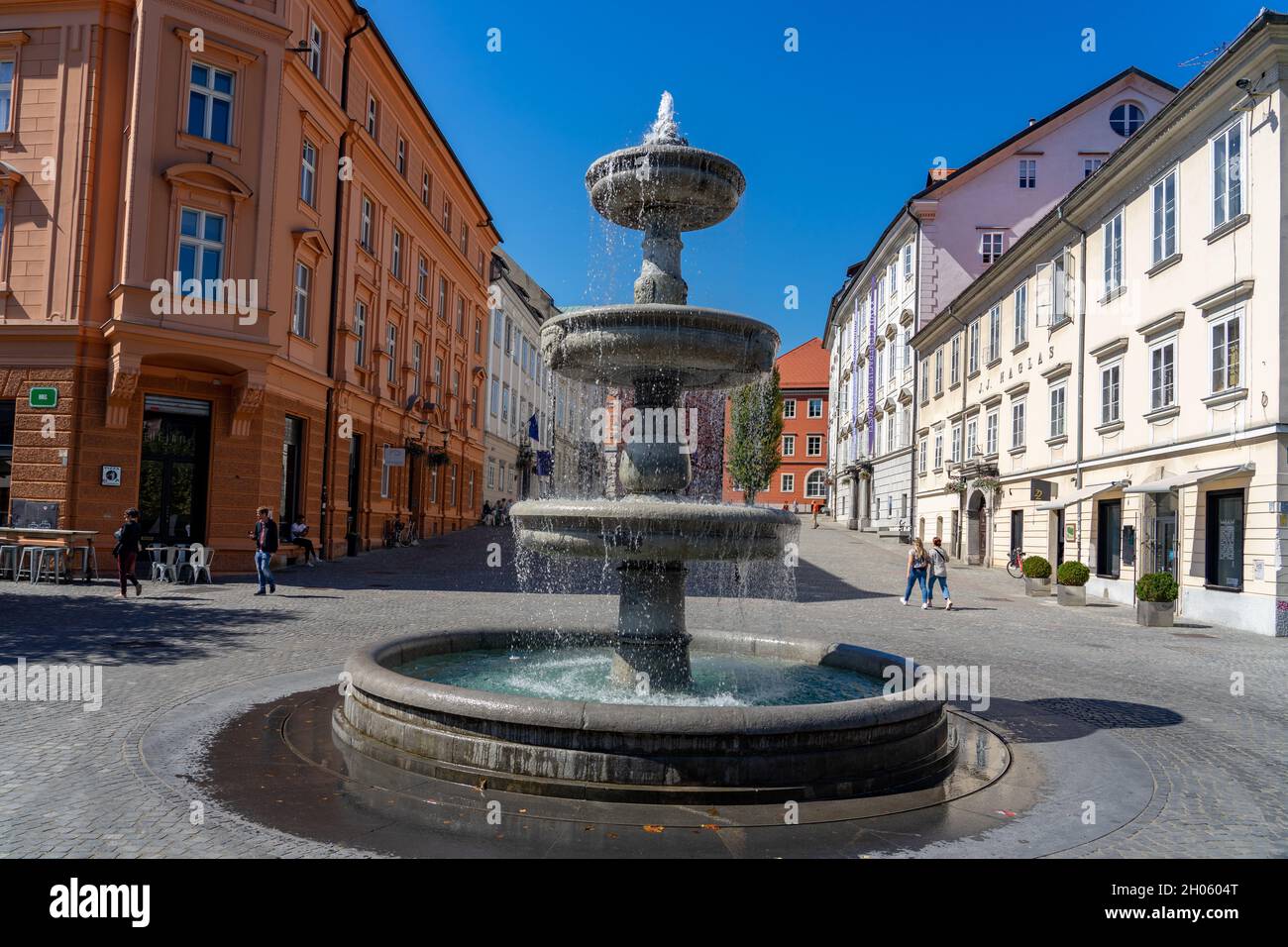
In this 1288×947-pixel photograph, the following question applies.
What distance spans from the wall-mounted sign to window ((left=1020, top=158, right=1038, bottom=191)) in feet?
128

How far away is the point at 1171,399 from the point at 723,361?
17.8 m

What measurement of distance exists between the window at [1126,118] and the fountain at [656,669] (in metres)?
38.6

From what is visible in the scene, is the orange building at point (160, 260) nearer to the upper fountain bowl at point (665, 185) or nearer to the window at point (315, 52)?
the window at point (315, 52)

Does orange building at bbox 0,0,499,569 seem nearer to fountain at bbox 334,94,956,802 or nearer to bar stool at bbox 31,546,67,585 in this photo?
bar stool at bbox 31,546,67,585

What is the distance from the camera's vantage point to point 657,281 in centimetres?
771

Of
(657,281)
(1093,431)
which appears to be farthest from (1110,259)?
(657,281)

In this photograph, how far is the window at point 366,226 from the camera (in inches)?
1127

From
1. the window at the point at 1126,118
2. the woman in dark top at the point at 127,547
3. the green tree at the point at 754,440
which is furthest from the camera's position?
the green tree at the point at 754,440

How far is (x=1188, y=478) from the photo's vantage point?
60.5ft

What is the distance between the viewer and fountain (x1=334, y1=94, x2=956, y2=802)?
521 cm

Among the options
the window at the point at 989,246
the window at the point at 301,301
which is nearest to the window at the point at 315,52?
the window at the point at 301,301

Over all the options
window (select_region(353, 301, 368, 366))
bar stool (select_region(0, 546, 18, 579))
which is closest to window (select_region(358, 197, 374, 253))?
window (select_region(353, 301, 368, 366))
